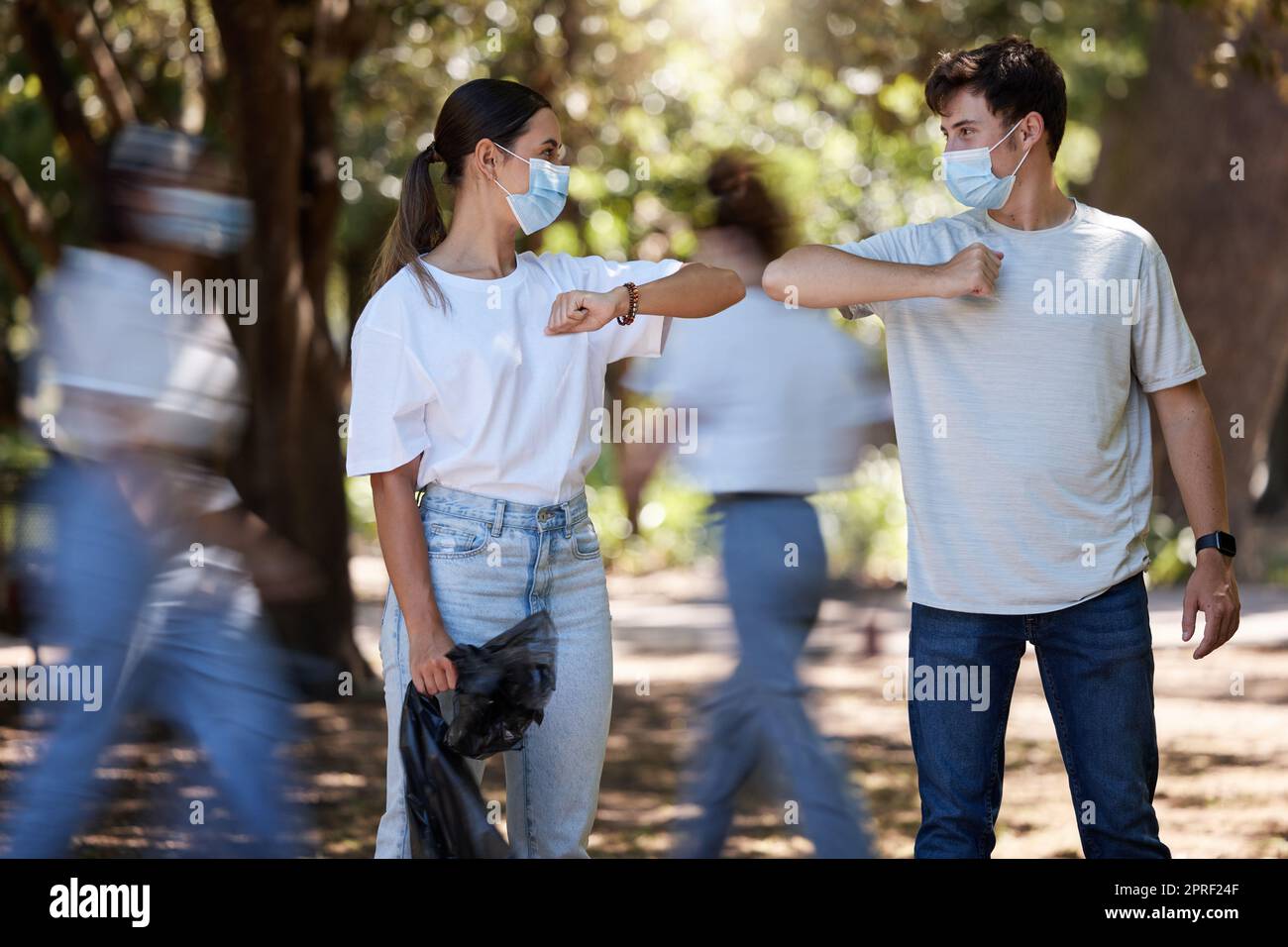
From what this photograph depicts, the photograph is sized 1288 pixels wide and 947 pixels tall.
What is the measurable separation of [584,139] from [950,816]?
923cm

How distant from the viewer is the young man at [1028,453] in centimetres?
335

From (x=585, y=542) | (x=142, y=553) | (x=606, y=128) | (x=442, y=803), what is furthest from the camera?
(x=606, y=128)

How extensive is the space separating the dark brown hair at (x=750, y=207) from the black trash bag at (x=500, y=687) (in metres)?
2.11

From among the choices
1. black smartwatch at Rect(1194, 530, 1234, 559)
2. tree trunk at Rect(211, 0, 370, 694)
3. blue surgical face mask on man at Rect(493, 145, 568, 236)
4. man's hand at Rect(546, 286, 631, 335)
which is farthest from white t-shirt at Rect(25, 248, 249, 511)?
tree trunk at Rect(211, 0, 370, 694)

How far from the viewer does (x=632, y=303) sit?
329 cm

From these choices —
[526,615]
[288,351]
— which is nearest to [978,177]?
[526,615]

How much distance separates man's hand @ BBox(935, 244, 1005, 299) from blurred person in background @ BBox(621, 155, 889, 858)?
145 centimetres

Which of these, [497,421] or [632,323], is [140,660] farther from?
[632,323]

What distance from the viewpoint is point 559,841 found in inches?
131

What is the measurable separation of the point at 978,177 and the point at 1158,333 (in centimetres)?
51

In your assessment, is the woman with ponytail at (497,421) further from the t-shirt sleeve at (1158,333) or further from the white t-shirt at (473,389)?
the t-shirt sleeve at (1158,333)

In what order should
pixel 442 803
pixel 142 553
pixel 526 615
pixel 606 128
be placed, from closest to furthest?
pixel 442 803 < pixel 526 615 < pixel 142 553 < pixel 606 128

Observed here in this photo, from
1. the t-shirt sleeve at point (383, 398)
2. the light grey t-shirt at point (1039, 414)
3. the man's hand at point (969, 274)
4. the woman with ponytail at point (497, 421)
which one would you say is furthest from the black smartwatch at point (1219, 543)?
the t-shirt sleeve at point (383, 398)
